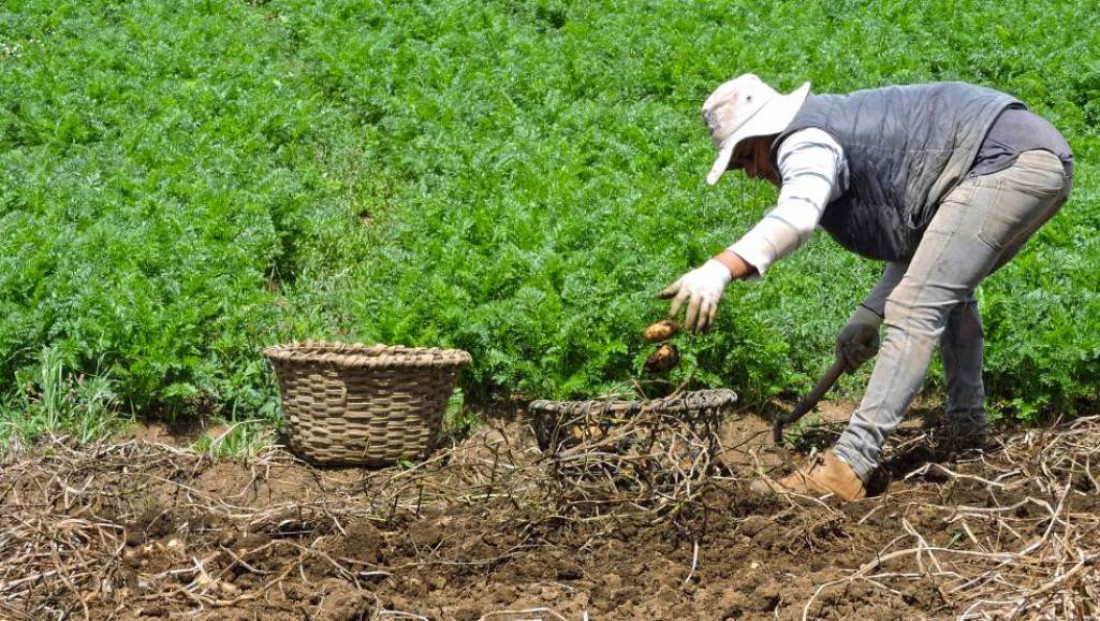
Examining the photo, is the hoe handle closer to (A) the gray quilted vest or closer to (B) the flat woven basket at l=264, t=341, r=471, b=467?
(A) the gray quilted vest

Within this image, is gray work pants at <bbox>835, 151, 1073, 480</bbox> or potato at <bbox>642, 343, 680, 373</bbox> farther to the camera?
potato at <bbox>642, 343, 680, 373</bbox>

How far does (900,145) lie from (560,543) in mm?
1801

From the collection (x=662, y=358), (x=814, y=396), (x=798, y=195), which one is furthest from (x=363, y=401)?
(x=798, y=195)

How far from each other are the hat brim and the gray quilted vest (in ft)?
0.14

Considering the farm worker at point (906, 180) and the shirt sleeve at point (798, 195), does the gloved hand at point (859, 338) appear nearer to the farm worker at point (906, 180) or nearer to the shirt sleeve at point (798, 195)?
the farm worker at point (906, 180)

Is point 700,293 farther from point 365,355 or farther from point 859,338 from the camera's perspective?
point 365,355

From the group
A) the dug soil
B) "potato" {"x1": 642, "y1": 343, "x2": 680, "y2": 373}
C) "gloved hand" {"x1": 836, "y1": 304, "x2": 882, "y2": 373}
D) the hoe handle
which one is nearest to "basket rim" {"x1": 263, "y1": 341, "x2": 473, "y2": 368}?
the dug soil

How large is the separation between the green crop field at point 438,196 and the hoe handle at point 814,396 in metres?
0.81

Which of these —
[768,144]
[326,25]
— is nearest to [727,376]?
[768,144]

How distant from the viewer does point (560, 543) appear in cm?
458

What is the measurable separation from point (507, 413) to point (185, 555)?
8.30 feet

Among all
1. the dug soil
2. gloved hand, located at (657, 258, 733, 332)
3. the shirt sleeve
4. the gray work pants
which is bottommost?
→ the dug soil

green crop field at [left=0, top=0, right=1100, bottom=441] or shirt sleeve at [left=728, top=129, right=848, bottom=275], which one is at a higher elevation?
shirt sleeve at [left=728, top=129, right=848, bottom=275]

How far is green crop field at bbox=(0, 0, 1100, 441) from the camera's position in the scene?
256 inches
